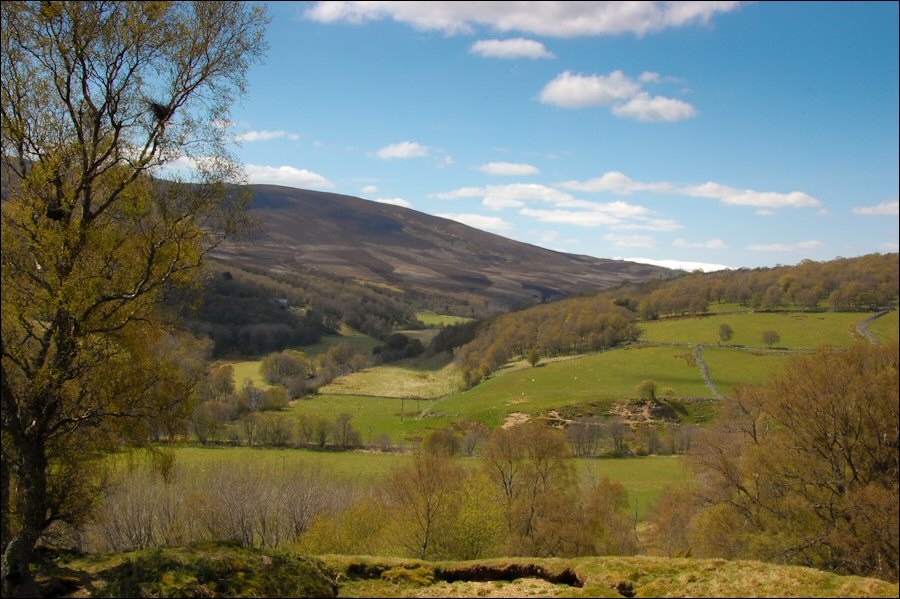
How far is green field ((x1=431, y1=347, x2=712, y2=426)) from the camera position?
86750 millimetres

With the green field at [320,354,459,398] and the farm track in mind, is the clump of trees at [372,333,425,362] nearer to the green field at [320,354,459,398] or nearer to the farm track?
the green field at [320,354,459,398]

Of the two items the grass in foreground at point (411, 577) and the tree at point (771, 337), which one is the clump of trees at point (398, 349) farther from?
the grass in foreground at point (411, 577)

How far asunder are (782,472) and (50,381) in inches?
1119

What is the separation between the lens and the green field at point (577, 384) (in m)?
86.8

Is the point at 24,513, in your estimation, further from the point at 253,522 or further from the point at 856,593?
the point at 253,522

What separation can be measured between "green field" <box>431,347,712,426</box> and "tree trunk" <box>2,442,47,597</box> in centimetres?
7685

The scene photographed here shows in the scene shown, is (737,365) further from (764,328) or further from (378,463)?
(378,463)

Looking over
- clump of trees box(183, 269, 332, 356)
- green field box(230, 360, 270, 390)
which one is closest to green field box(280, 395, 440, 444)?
green field box(230, 360, 270, 390)

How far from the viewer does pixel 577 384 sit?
94.6 m

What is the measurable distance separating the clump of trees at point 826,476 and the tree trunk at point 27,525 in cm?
2565

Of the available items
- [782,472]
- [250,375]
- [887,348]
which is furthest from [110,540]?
[250,375]

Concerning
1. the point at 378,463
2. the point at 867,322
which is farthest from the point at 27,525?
the point at 867,322

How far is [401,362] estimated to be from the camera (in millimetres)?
137750

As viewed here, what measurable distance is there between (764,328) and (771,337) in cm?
559
